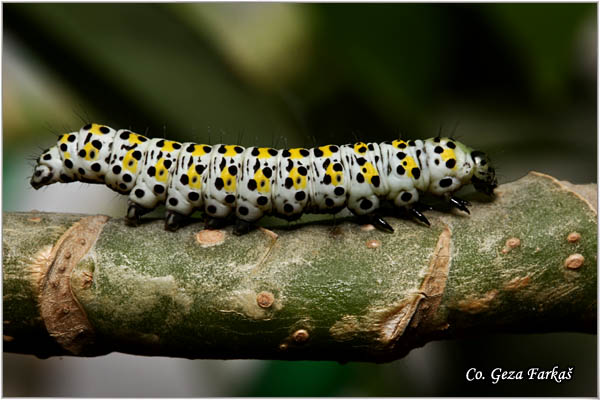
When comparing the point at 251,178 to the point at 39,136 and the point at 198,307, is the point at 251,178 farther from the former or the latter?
the point at 39,136

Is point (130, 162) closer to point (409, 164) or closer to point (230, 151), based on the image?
point (230, 151)

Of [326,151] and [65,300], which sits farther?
[326,151]

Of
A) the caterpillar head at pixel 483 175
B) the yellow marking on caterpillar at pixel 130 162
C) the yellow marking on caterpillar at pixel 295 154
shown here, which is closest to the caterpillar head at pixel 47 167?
the yellow marking on caterpillar at pixel 130 162

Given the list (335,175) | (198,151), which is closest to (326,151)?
(335,175)

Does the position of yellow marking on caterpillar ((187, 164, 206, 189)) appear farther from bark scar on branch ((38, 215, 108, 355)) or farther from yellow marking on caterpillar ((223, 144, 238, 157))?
bark scar on branch ((38, 215, 108, 355))

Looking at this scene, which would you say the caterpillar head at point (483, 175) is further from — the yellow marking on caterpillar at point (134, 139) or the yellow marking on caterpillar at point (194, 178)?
the yellow marking on caterpillar at point (134, 139)

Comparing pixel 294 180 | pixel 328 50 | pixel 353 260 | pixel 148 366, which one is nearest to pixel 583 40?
pixel 328 50

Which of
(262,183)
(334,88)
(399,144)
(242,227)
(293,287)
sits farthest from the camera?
(334,88)
